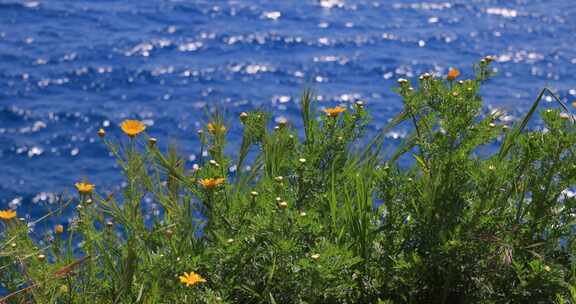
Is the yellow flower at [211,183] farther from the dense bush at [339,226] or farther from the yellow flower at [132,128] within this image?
the yellow flower at [132,128]

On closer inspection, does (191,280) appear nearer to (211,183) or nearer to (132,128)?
(211,183)

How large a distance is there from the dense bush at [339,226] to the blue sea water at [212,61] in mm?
7751

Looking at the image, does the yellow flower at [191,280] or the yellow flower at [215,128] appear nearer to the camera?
the yellow flower at [191,280]

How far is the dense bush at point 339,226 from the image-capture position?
2715mm

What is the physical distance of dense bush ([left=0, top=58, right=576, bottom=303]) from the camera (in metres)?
2.71

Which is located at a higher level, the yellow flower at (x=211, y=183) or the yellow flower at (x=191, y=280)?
the yellow flower at (x=211, y=183)

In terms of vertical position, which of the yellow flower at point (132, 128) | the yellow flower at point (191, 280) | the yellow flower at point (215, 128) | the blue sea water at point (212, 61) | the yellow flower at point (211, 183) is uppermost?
the yellow flower at point (132, 128)

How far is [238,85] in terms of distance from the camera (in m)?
14.2

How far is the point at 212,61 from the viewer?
15.0 metres

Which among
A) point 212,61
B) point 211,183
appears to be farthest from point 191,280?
point 212,61

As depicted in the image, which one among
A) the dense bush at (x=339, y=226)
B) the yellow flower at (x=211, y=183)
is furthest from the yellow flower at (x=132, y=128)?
the yellow flower at (x=211, y=183)

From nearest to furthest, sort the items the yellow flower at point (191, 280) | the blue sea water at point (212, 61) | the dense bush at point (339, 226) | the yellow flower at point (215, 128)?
1. the yellow flower at point (191, 280)
2. the dense bush at point (339, 226)
3. the yellow flower at point (215, 128)
4. the blue sea water at point (212, 61)

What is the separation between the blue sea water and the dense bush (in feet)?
25.4

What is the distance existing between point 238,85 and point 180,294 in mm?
11599
